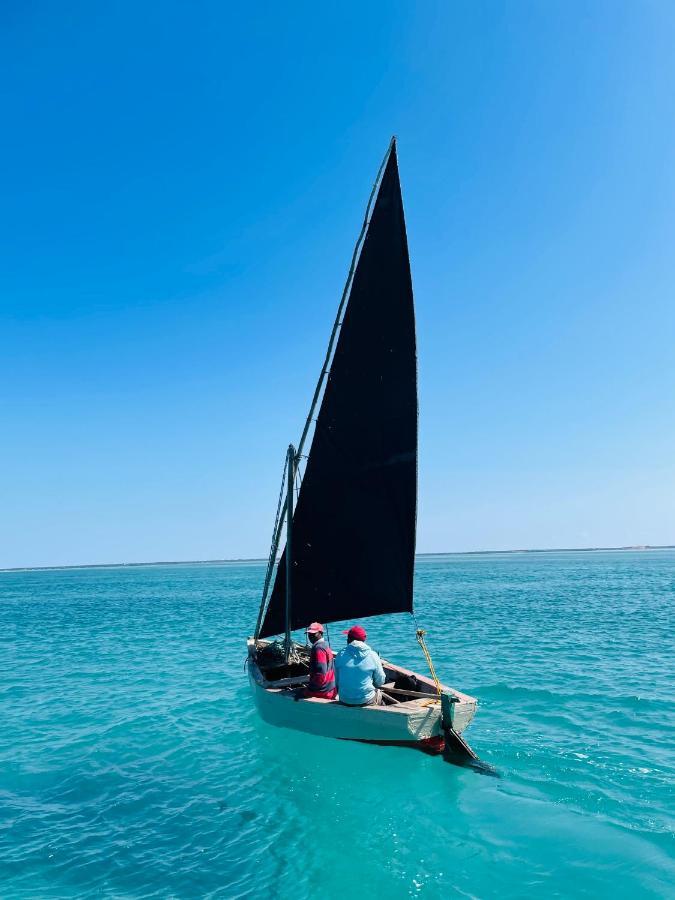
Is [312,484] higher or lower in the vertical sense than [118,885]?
higher

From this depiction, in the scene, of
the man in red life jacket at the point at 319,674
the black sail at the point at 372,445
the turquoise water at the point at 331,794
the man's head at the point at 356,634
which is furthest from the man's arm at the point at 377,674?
the black sail at the point at 372,445

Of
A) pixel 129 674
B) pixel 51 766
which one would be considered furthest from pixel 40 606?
pixel 51 766

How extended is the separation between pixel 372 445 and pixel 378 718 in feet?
20.1

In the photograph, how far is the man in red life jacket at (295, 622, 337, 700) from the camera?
12500 mm

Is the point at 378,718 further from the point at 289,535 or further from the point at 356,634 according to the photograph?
the point at 289,535

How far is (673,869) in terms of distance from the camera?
7.80 meters

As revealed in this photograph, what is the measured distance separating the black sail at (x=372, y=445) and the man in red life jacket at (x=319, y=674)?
1846 mm

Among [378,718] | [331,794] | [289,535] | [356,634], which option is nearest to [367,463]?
[289,535]

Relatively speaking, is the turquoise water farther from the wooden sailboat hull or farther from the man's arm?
the man's arm

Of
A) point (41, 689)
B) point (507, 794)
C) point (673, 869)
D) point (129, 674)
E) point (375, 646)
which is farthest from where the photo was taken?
point (375, 646)

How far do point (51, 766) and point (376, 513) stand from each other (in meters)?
9.67

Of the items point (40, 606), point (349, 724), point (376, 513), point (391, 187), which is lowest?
point (40, 606)

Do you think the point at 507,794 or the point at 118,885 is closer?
the point at 118,885

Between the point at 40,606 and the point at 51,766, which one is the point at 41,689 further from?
the point at 40,606
